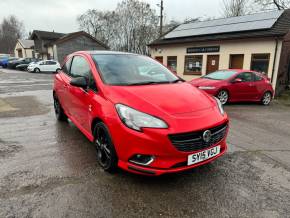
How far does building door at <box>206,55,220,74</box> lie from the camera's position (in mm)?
15188

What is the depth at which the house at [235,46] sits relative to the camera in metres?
12.5

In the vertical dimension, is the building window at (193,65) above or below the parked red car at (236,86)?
above

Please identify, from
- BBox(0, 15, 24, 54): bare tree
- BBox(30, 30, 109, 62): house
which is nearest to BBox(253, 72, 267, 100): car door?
BBox(30, 30, 109, 62): house

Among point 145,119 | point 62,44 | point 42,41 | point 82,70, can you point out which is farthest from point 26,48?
point 145,119

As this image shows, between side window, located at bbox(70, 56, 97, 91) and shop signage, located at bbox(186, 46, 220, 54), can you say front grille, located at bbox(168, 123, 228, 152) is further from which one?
shop signage, located at bbox(186, 46, 220, 54)

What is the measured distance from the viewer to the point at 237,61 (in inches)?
559

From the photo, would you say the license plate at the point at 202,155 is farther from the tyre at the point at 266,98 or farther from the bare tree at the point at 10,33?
the bare tree at the point at 10,33

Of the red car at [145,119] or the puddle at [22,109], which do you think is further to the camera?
the puddle at [22,109]

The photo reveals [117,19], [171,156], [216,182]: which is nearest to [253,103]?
[216,182]

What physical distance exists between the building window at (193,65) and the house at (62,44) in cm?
2496

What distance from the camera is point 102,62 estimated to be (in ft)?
12.2

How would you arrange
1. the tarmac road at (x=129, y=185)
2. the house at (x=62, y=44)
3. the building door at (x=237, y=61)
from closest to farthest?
the tarmac road at (x=129, y=185) → the building door at (x=237, y=61) → the house at (x=62, y=44)

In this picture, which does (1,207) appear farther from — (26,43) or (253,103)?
(26,43)

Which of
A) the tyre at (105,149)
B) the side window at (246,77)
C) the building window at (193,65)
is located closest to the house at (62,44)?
the building window at (193,65)
